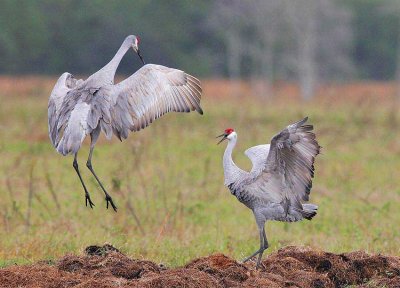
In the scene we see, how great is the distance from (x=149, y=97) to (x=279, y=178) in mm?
1499

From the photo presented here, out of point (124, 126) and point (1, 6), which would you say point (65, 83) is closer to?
point (124, 126)

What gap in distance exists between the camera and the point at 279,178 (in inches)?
313

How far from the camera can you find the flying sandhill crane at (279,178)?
24.8ft

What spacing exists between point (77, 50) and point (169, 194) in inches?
1416

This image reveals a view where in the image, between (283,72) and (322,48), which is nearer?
(322,48)

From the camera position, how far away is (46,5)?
51625 millimetres

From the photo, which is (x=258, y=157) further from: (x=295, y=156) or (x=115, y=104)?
(x=115, y=104)

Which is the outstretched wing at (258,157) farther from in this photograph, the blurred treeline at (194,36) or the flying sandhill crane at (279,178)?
the blurred treeline at (194,36)

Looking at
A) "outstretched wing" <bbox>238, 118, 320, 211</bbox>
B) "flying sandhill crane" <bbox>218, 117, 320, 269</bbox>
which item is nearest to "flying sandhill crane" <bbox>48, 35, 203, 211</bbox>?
"flying sandhill crane" <bbox>218, 117, 320, 269</bbox>

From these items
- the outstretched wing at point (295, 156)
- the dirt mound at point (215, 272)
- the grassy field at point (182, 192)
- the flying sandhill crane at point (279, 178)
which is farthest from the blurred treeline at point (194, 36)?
the dirt mound at point (215, 272)

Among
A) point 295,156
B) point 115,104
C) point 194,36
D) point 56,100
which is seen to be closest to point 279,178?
point 295,156

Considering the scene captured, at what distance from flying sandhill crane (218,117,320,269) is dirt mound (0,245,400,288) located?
1.15ft

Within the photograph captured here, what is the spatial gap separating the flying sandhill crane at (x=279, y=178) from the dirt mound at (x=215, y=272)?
351 millimetres

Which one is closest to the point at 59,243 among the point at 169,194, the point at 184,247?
the point at 184,247
